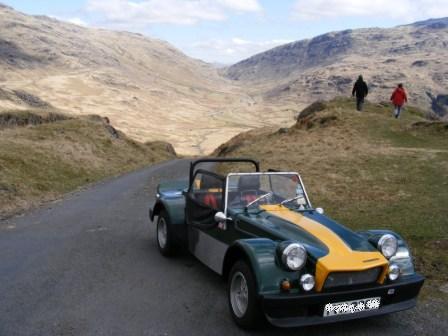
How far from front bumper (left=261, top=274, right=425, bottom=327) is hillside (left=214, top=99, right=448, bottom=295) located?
210 centimetres

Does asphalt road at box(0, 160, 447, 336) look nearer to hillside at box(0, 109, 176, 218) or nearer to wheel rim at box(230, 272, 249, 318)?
wheel rim at box(230, 272, 249, 318)

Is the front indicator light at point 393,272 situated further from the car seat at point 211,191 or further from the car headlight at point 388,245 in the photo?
the car seat at point 211,191

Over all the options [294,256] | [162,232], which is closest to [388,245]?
[294,256]

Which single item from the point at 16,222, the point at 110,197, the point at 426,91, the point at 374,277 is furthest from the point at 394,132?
the point at 426,91

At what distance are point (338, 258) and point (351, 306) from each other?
608mm

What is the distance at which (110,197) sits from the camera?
18812 mm

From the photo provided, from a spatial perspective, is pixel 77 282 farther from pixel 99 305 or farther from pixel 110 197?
pixel 110 197

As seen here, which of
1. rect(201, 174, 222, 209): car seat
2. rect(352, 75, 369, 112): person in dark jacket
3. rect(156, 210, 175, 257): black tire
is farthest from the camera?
Result: rect(352, 75, 369, 112): person in dark jacket

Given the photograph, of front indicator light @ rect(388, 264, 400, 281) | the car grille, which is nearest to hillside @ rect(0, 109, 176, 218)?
the car grille

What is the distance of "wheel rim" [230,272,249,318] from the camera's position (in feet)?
22.1

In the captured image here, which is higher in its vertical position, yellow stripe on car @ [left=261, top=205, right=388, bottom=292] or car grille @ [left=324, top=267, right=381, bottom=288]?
yellow stripe on car @ [left=261, top=205, right=388, bottom=292]

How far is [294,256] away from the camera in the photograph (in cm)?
634

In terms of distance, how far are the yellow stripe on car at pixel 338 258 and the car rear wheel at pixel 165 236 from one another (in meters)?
3.20

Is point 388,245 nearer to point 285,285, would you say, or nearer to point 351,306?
point 351,306
